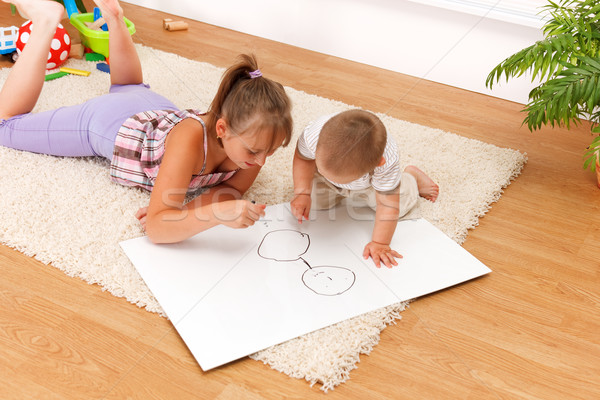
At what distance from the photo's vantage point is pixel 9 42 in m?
1.74

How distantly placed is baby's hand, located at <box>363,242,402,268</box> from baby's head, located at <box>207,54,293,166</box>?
0.26m

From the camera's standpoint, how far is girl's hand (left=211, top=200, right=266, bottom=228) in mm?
896

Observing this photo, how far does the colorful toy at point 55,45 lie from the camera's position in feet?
5.43

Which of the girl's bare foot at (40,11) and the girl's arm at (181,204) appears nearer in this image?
the girl's arm at (181,204)

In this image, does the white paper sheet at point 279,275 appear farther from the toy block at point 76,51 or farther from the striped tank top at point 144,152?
the toy block at point 76,51

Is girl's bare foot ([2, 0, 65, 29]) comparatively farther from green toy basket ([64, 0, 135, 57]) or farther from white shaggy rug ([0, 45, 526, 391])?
green toy basket ([64, 0, 135, 57])

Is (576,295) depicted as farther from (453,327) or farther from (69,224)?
(69,224)

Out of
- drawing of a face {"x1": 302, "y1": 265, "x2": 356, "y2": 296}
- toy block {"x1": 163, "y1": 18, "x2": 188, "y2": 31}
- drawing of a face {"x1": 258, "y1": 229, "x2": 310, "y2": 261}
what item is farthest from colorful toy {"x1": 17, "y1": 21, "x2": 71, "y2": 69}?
drawing of a face {"x1": 302, "y1": 265, "x2": 356, "y2": 296}

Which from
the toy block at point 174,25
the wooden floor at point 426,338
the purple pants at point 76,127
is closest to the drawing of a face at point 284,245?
the wooden floor at point 426,338

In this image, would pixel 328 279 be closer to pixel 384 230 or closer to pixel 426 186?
pixel 384 230

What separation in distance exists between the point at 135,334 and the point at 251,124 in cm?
40

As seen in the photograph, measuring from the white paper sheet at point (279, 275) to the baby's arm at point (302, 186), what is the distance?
0.03 m

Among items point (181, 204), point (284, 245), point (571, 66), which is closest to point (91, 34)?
point (181, 204)

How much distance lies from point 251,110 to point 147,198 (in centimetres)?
35
